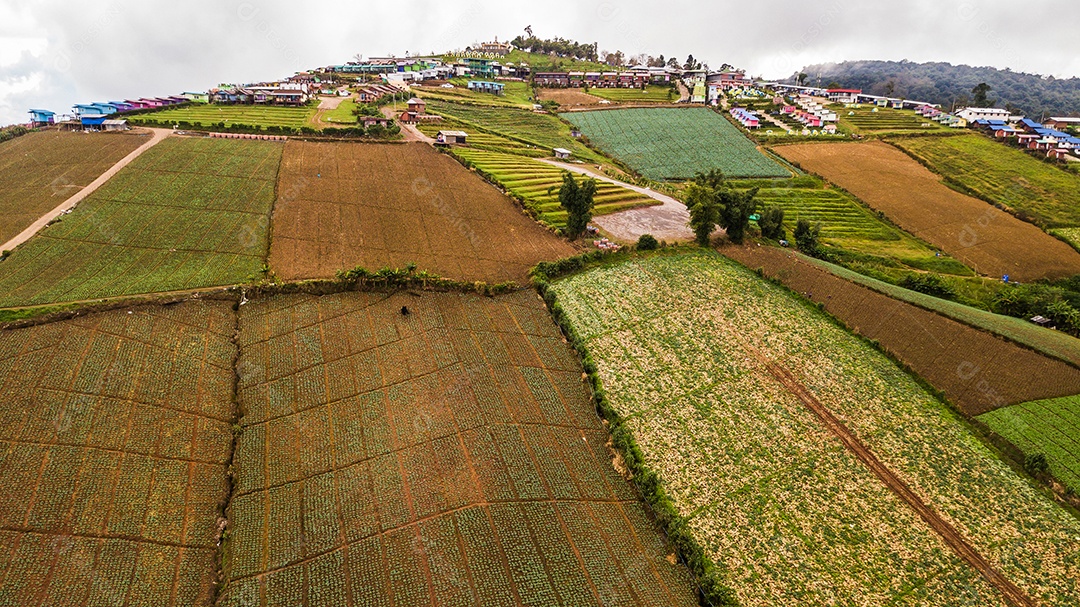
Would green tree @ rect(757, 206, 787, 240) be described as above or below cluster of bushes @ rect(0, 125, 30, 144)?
below

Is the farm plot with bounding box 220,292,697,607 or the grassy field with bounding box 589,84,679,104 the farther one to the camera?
the grassy field with bounding box 589,84,679,104

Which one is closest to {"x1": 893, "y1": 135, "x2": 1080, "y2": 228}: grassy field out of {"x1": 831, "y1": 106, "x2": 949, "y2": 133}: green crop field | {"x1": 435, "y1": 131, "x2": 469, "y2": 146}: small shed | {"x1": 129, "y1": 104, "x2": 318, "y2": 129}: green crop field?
{"x1": 831, "y1": 106, "x2": 949, "y2": 133}: green crop field

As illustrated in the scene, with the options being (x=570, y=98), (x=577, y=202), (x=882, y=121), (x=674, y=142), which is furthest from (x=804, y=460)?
(x=570, y=98)

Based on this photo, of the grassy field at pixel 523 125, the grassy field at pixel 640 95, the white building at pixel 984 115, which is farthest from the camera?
the grassy field at pixel 640 95

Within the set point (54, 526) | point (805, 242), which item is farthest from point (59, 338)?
point (805, 242)

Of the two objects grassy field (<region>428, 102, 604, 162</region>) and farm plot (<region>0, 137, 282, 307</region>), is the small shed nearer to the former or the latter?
grassy field (<region>428, 102, 604, 162</region>)

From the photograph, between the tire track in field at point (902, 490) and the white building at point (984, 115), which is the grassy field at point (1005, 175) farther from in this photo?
the tire track in field at point (902, 490)

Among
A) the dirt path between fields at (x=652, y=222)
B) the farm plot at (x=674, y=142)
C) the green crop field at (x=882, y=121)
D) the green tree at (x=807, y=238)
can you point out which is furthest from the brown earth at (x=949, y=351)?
the green crop field at (x=882, y=121)
